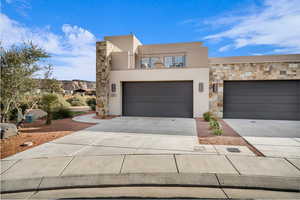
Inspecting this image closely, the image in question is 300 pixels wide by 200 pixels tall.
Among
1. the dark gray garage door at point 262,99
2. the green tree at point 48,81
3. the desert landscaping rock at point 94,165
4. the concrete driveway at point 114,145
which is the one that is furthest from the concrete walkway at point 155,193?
the dark gray garage door at point 262,99

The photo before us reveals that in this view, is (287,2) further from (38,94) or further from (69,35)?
(69,35)

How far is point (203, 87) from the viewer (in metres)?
9.22

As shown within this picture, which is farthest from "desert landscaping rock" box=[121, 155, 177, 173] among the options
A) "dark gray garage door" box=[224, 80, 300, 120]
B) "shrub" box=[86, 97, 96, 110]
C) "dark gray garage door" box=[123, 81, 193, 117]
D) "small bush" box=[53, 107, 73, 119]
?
"shrub" box=[86, 97, 96, 110]

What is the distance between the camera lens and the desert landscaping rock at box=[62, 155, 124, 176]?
3039 mm

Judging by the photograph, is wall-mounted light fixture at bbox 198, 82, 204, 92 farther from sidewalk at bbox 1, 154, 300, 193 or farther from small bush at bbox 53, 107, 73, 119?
small bush at bbox 53, 107, 73, 119

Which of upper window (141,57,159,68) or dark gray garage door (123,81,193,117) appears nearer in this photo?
dark gray garage door (123,81,193,117)

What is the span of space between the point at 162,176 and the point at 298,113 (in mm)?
10089

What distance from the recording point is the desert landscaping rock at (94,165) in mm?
3039

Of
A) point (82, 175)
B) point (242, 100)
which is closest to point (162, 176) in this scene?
point (82, 175)

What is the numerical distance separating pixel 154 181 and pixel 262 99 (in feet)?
29.9

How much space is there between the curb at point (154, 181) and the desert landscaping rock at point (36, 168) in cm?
15

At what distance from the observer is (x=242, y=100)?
908cm

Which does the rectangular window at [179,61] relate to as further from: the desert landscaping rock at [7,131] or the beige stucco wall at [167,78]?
the desert landscaping rock at [7,131]

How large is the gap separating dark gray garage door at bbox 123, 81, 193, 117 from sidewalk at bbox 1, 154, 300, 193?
6061mm
